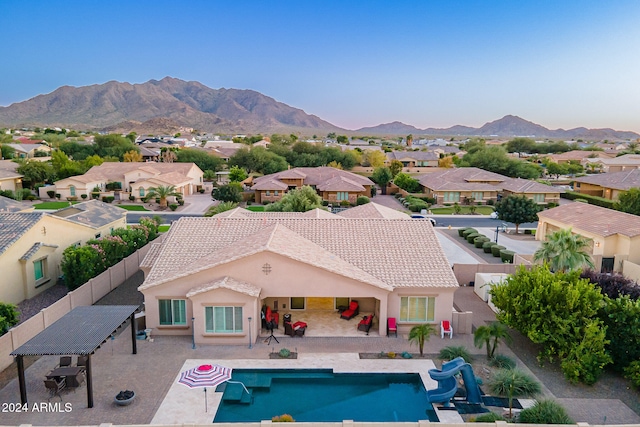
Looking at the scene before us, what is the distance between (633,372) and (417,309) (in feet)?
32.0

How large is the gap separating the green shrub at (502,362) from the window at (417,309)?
3867 mm

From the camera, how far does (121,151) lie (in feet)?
374

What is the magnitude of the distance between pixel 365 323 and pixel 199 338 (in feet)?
28.4

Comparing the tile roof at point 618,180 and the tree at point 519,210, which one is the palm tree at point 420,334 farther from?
the tile roof at point 618,180

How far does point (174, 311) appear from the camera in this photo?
2416 centimetres

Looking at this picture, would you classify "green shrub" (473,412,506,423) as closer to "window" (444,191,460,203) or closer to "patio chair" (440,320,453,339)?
"patio chair" (440,320,453,339)

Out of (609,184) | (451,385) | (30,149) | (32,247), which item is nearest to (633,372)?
(451,385)

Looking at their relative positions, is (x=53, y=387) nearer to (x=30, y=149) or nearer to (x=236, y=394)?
(x=236, y=394)

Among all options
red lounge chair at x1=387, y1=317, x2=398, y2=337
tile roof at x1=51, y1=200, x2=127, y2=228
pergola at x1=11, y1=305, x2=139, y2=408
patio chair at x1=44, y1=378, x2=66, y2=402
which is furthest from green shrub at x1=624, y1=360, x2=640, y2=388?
tile roof at x1=51, y1=200, x2=127, y2=228

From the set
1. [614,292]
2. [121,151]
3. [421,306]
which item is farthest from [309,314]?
[121,151]

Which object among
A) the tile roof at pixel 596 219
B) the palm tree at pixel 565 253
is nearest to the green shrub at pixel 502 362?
the palm tree at pixel 565 253

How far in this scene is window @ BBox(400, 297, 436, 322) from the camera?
24.8 metres

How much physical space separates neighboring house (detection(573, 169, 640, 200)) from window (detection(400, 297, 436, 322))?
5798 cm

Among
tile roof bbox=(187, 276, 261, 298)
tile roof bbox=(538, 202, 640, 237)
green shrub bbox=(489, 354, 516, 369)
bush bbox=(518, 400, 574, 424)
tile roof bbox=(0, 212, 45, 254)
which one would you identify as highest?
tile roof bbox=(0, 212, 45, 254)
